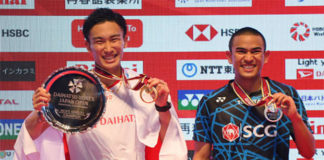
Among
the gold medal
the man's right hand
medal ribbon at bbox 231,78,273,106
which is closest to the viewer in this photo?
the man's right hand

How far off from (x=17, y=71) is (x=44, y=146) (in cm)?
164

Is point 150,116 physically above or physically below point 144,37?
below

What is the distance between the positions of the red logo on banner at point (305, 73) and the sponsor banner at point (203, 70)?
64 cm

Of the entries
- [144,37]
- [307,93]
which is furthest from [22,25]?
[307,93]

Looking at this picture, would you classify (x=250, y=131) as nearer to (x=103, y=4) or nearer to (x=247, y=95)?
(x=247, y=95)

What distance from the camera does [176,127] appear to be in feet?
7.86

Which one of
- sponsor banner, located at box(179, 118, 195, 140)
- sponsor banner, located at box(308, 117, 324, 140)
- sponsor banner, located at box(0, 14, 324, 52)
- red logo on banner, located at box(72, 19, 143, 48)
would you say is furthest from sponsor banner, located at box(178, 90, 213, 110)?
sponsor banner, located at box(308, 117, 324, 140)

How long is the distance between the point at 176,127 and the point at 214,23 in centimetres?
155

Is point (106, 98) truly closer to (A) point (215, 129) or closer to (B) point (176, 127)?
(B) point (176, 127)

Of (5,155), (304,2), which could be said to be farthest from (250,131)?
(5,155)

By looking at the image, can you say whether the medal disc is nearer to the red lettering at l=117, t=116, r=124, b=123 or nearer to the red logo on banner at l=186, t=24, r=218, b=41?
the red lettering at l=117, t=116, r=124, b=123

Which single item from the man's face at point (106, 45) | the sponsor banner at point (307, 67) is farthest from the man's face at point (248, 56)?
the sponsor banner at point (307, 67)

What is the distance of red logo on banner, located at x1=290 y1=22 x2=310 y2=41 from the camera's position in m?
3.64

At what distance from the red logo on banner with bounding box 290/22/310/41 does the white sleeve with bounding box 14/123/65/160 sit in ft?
7.96
